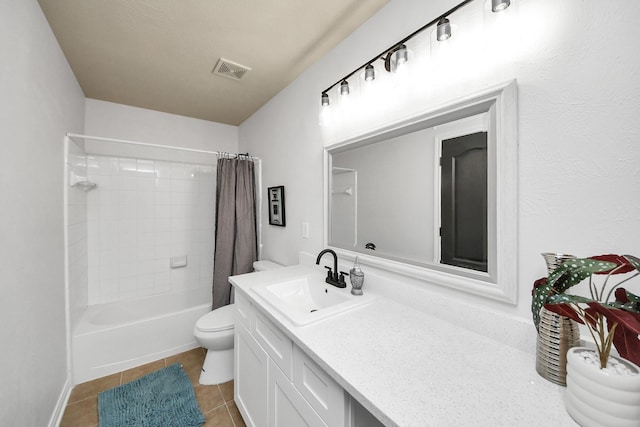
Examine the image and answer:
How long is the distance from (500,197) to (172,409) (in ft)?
7.17

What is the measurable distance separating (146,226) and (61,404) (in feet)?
5.09

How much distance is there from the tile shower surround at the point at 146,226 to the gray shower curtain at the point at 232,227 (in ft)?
2.11

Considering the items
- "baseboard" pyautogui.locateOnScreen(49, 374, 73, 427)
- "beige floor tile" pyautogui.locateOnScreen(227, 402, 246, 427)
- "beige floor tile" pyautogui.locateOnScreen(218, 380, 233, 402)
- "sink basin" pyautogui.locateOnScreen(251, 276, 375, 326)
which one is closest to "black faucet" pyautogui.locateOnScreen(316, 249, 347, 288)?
"sink basin" pyautogui.locateOnScreen(251, 276, 375, 326)

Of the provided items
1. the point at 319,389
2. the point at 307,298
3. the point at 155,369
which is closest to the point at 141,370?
the point at 155,369

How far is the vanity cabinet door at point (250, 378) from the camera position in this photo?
119cm

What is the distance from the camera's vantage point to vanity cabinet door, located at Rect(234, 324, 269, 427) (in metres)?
1.19

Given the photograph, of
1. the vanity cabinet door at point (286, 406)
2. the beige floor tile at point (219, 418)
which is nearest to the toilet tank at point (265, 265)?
the beige floor tile at point (219, 418)

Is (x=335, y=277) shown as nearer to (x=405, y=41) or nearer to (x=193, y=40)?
(x=405, y=41)

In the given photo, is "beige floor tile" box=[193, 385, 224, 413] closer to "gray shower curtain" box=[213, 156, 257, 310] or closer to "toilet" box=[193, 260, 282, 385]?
"toilet" box=[193, 260, 282, 385]

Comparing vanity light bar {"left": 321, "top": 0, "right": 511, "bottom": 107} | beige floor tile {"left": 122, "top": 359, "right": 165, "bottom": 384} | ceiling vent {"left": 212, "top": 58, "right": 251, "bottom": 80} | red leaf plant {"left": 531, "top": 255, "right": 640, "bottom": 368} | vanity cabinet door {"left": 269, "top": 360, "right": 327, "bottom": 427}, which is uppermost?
ceiling vent {"left": 212, "top": 58, "right": 251, "bottom": 80}

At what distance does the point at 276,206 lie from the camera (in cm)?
230

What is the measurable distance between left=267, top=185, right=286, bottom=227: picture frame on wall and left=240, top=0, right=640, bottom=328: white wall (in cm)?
128

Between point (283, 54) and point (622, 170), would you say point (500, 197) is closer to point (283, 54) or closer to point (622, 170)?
point (622, 170)

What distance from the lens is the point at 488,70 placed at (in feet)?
2.97
